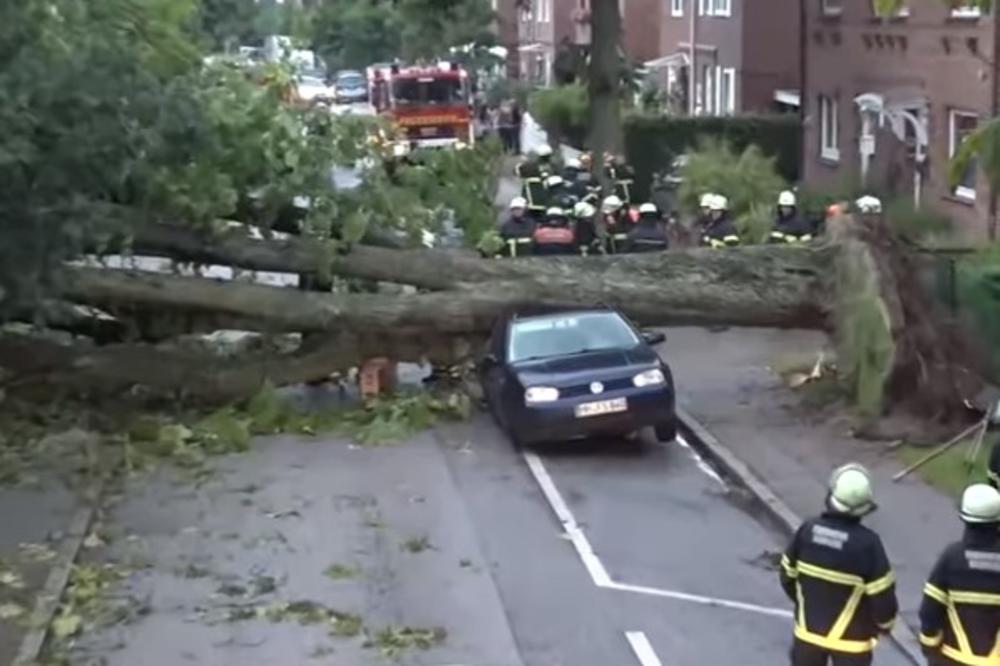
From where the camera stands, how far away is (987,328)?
21.9m

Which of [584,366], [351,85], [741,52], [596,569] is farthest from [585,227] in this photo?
[351,85]

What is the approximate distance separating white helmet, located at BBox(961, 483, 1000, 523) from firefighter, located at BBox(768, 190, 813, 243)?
56.1 ft

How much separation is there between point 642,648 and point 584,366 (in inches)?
308

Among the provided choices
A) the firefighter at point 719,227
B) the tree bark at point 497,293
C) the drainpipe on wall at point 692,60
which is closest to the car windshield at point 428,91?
the drainpipe on wall at point 692,60

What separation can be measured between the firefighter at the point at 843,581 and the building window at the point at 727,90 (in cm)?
4324

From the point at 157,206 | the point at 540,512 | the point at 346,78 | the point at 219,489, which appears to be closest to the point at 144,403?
the point at 157,206

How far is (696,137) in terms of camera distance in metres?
45.6

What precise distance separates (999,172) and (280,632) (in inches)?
215

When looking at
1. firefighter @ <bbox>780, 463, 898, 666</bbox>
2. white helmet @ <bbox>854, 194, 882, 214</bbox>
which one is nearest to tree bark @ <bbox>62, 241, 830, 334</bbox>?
white helmet @ <bbox>854, 194, 882, 214</bbox>

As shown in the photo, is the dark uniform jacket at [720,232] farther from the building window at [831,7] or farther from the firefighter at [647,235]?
the building window at [831,7]

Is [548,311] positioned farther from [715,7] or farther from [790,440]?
[715,7]

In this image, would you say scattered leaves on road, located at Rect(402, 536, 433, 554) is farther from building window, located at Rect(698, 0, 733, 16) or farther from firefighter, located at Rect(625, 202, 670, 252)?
building window, located at Rect(698, 0, 733, 16)

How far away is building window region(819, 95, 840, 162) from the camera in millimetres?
41906

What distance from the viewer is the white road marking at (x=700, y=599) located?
14094 millimetres
